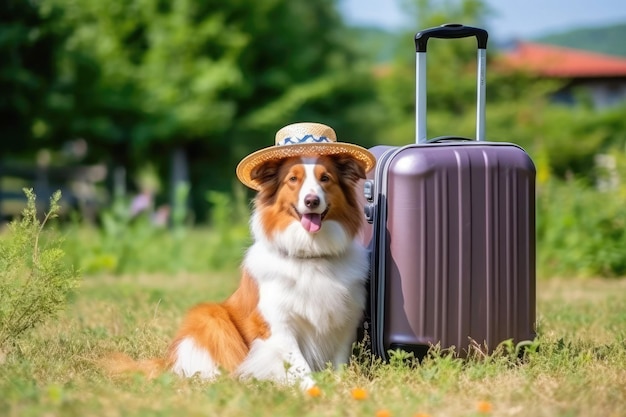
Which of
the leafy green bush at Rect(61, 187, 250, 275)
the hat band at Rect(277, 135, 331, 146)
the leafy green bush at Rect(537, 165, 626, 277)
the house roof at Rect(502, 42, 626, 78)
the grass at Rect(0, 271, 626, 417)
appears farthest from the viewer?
the house roof at Rect(502, 42, 626, 78)

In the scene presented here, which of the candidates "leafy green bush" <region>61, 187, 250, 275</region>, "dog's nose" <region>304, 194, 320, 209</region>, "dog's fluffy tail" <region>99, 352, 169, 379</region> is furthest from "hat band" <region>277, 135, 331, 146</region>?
"leafy green bush" <region>61, 187, 250, 275</region>

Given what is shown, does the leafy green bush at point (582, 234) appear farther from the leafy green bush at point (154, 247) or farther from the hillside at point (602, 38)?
the hillside at point (602, 38)

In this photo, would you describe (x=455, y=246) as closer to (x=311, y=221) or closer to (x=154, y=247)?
(x=311, y=221)

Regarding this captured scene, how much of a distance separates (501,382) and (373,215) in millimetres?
1081

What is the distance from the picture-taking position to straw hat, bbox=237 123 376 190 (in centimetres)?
434

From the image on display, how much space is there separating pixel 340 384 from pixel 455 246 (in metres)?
0.88

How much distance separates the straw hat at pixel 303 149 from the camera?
434 centimetres

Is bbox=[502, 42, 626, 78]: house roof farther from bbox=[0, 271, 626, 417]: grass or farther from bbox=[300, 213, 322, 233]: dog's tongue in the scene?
bbox=[300, 213, 322, 233]: dog's tongue

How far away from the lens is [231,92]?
859 inches

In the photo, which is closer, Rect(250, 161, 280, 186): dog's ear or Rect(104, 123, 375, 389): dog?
Rect(104, 123, 375, 389): dog

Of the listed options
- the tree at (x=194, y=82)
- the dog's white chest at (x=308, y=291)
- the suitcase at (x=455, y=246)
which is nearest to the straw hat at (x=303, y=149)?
the suitcase at (x=455, y=246)

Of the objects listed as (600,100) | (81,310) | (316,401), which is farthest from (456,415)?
(600,100)

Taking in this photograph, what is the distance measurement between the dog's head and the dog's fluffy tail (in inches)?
31.9

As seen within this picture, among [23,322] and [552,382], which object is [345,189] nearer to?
[552,382]
